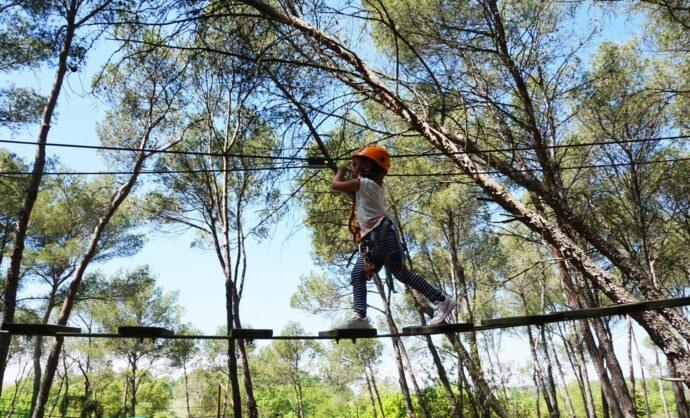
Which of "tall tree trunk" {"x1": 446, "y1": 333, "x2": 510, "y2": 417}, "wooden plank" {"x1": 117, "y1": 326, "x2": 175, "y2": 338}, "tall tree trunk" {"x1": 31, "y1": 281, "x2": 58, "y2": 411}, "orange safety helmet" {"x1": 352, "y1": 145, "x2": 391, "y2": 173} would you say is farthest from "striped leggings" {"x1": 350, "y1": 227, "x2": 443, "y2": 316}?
"tall tree trunk" {"x1": 31, "y1": 281, "x2": 58, "y2": 411}

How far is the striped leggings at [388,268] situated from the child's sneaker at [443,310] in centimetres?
4

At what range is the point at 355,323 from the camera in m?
2.64

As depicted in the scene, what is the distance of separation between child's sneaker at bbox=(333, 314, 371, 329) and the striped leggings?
0.13 ft

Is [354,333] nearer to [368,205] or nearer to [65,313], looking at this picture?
[368,205]

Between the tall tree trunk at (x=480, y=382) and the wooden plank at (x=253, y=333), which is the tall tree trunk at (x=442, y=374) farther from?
the wooden plank at (x=253, y=333)

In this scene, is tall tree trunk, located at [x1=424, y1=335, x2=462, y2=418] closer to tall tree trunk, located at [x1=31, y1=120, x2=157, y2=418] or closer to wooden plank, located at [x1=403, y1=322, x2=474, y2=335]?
wooden plank, located at [x1=403, y1=322, x2=474, y2=335]

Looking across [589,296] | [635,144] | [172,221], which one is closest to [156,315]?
[172,221]

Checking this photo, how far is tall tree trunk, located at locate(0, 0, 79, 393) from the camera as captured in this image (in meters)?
4.79

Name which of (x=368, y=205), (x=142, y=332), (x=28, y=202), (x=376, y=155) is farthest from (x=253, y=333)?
(x=28, y=202)

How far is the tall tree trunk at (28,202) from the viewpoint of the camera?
4789 mm

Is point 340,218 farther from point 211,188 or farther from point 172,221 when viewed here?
point 172,221

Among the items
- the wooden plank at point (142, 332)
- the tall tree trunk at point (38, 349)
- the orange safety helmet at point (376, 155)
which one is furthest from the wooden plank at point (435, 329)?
the tall tree trunk at point (38, 349)

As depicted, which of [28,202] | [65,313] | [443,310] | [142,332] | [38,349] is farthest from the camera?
[38,349]

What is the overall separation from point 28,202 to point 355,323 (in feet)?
15.7
